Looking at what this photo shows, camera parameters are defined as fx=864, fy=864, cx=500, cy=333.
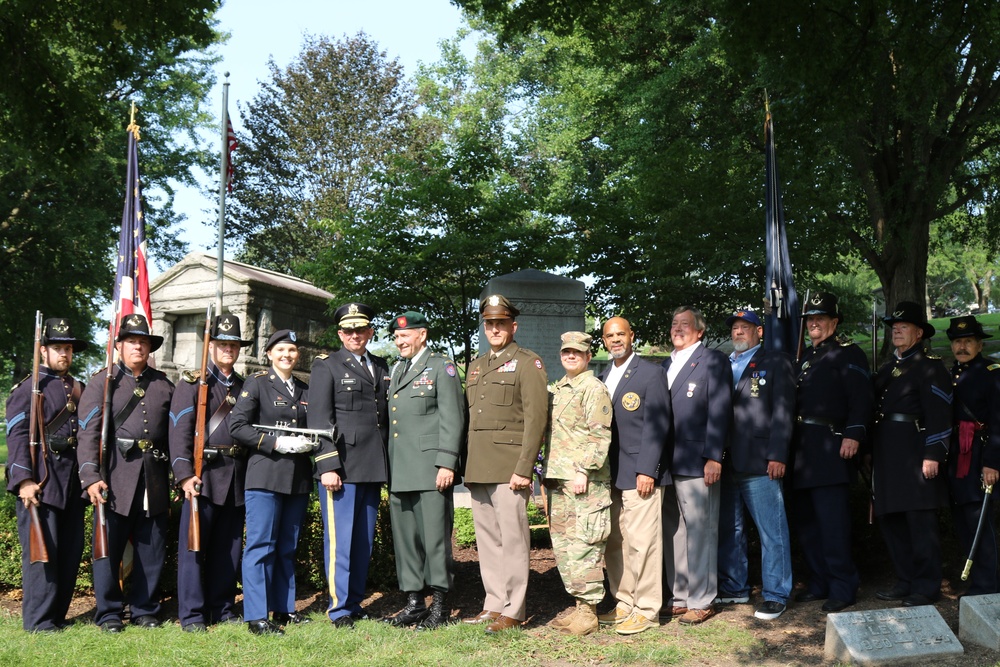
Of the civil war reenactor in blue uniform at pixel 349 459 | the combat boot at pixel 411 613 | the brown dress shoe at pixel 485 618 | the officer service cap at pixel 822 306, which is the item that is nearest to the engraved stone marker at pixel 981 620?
the officer service cap at pixel 822 306

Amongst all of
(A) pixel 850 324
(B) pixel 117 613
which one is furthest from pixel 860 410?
(A) pixel 850 324

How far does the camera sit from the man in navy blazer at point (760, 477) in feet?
19.8

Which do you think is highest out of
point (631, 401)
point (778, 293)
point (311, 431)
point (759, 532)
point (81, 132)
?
point (81, 132)

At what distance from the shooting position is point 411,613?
5926 mm

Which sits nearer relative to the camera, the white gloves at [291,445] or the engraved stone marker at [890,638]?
the engraved stone marker at [890,638]

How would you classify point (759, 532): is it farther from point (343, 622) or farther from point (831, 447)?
point (343, 622)

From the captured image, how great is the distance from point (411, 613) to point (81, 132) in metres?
6.90

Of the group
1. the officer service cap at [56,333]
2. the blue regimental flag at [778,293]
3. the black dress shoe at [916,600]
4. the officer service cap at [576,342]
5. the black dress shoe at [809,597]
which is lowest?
the black dress shoe at [809,597]

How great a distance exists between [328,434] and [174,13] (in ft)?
16.9

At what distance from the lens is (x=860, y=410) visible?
19.7 ft

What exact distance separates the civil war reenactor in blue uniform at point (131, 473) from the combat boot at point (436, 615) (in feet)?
6.04

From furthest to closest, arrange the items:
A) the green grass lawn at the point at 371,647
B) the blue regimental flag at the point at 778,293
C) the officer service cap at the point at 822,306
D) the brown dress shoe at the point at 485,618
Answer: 1. the blue regimental flag at the point at 778,293
2. the officer service cap at the point at 822,306
3. the brown dress shoe at the point at 485,618
4. the green grass lawn at the point at 371,647

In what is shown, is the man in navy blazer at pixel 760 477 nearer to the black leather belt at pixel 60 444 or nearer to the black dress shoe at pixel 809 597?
the black dress shoe at pixel 809 597

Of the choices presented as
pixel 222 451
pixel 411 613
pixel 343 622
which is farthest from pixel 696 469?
pixel 222 451
